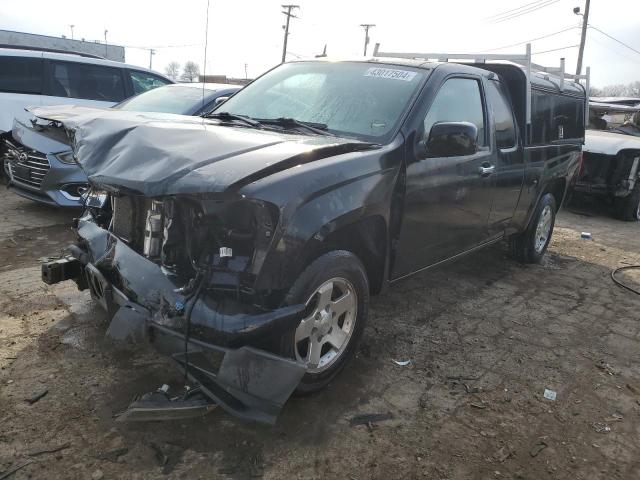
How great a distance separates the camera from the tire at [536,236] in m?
5.89

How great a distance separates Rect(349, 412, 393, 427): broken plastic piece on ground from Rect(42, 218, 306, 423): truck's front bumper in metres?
0.53

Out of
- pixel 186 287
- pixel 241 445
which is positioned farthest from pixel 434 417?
pixel 186 287

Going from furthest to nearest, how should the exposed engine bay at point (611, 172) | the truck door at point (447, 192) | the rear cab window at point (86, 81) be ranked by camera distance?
the exposed engine bay at point (611, 172) < the rear cab window at point (86, 81) < the truck door at point (447, 192)

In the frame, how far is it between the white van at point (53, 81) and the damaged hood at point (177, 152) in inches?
207

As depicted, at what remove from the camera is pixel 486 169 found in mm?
4195

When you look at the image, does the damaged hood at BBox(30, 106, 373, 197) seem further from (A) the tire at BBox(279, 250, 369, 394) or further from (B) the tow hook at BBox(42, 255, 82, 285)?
(B) the tow hook at BBox(42, 255, 82, 285)

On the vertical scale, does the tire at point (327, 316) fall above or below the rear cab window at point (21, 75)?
below

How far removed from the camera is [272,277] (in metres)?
2.48

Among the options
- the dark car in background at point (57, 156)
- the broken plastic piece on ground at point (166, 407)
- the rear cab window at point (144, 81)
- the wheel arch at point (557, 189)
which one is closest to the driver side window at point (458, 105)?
the wheel arch at point (557, 189)

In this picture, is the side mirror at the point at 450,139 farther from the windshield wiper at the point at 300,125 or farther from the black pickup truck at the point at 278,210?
the windshield wiper at the point at 300,125

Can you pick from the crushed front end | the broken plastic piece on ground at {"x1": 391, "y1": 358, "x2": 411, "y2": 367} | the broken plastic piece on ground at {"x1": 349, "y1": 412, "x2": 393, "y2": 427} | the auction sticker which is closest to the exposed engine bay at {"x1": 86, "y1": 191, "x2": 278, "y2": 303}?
the crushed front end

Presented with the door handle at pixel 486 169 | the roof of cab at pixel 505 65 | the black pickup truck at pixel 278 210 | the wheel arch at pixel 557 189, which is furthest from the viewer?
the wheel arch at pixel 557 189

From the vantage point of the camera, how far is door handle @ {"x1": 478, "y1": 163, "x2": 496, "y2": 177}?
4.13m

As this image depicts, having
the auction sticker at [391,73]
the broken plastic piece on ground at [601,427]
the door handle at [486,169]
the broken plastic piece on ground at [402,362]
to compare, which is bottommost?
the broken plastic piece on ground at [601,427]
